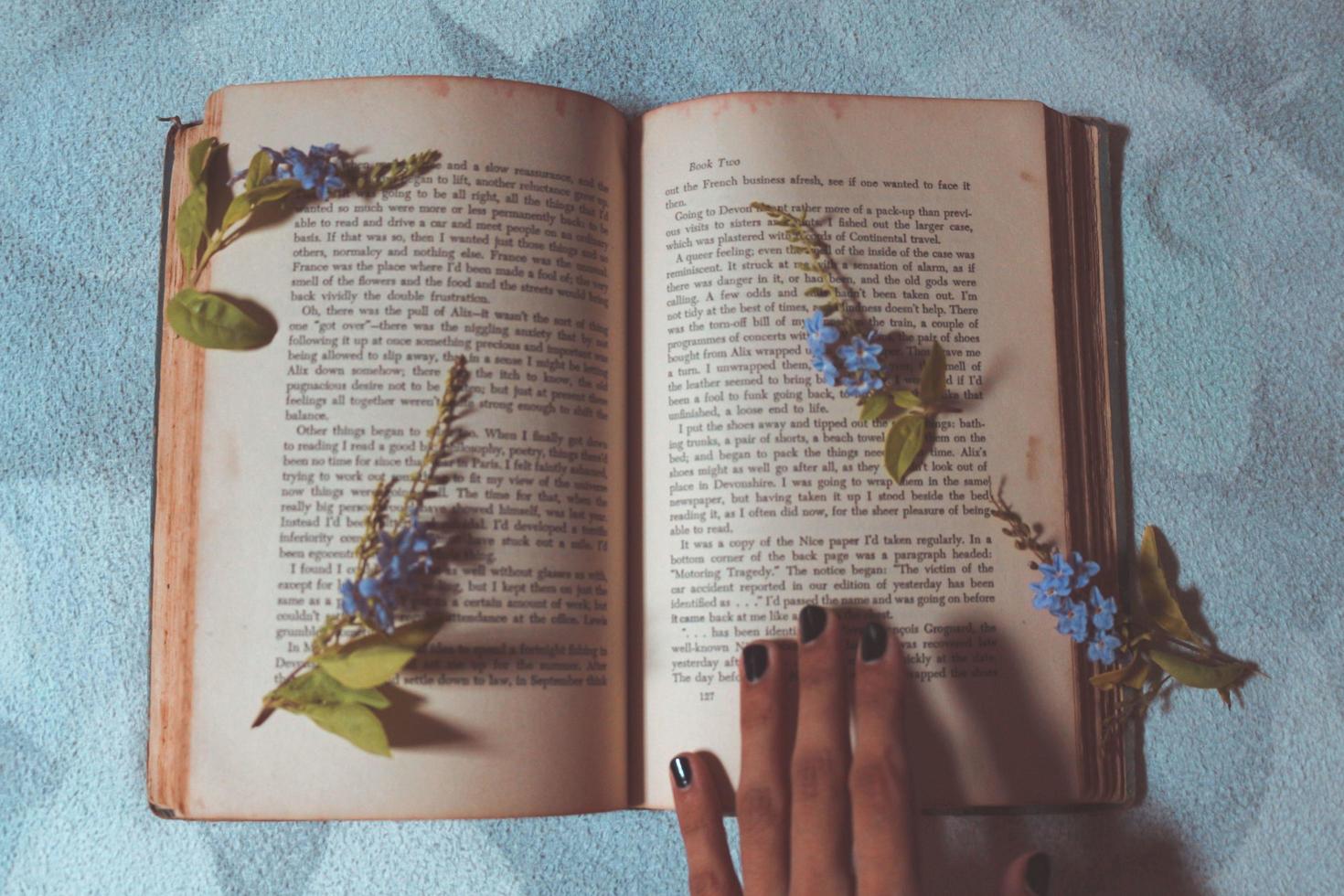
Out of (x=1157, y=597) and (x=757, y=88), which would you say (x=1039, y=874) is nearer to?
(x=1157, y=597)

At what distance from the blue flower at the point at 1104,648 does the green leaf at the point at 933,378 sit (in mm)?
200

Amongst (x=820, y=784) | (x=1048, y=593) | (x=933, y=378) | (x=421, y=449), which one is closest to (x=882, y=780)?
(x=820, y=784)

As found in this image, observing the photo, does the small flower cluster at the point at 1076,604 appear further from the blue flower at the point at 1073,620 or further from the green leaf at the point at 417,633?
the green leaf at the point at 417,633

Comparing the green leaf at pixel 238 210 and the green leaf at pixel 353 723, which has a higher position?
the green leaf at pixel 238 210

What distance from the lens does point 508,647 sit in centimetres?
60

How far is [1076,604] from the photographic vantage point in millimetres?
625

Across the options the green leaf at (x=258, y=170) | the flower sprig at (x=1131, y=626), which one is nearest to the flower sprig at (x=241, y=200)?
the green leaf at (x=258, y=170)

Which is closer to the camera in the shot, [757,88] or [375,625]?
[375,625]

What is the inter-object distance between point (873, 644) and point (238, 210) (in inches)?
20.3

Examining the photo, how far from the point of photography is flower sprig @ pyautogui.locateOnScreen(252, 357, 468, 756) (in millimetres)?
567

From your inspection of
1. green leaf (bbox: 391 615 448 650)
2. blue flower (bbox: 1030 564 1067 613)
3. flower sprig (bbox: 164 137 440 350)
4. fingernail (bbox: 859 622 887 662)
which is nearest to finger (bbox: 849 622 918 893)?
fingernail (bbox: 859 622 887 662)

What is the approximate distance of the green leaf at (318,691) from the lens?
1.89ft

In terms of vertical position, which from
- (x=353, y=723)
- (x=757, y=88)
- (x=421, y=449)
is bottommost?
(x=353, y=723)

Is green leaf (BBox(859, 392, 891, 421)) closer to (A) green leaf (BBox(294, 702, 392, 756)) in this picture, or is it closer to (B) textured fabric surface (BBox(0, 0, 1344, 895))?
(B) textured fabric surface (BBox(0, 0, 1344, 895))
